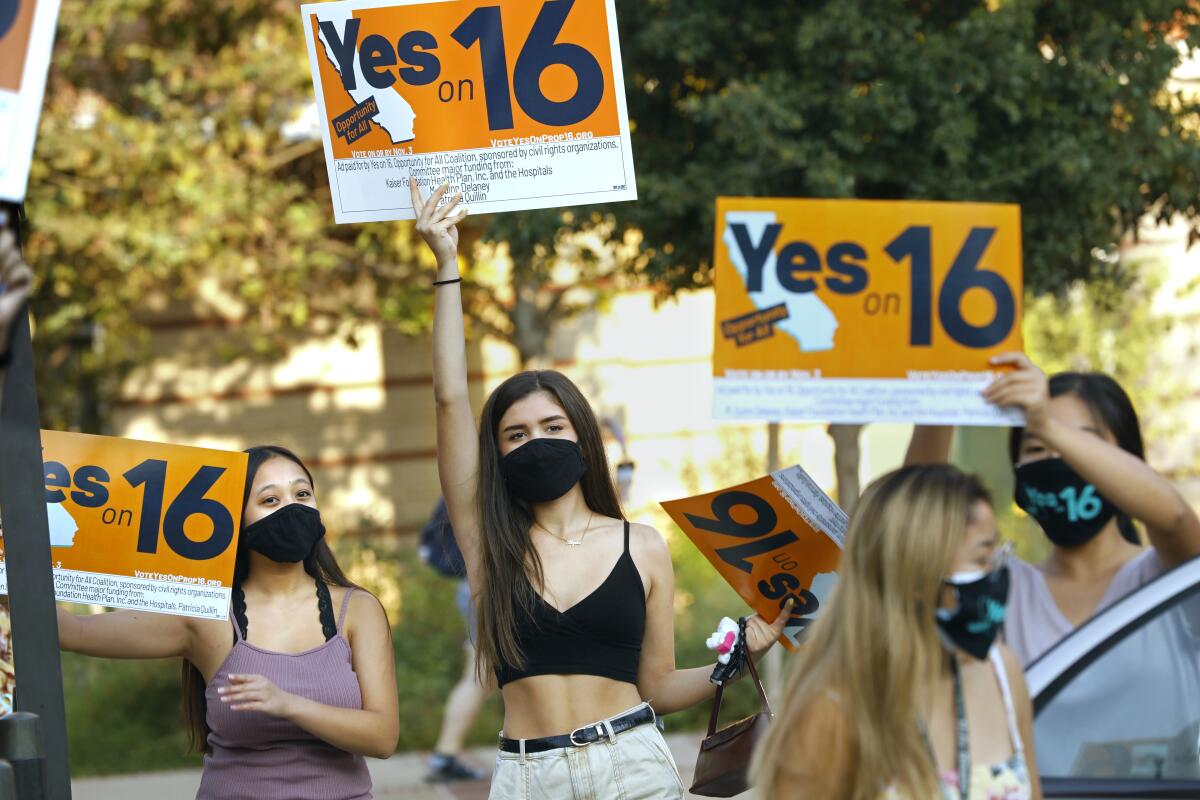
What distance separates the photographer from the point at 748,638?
3855 mm

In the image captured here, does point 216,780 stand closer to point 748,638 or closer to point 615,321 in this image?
point 748,638

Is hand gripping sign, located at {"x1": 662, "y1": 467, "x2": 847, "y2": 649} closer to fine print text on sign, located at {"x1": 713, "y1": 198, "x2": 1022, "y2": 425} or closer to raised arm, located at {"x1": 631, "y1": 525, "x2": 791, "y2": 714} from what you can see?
raised arm, located at {"x1": 631, "y1": 525, "x2": 791, "y2": 714}

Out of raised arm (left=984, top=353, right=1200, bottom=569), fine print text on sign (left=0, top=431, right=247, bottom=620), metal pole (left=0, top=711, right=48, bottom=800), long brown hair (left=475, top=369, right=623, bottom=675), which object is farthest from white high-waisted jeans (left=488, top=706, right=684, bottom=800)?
raised arm (left=984, top=353, right=1200, bottom=569)

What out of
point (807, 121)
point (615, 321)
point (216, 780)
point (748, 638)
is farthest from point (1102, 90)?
point (615, 321)

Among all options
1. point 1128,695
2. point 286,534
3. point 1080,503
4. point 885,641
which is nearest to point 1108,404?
point 1080,503

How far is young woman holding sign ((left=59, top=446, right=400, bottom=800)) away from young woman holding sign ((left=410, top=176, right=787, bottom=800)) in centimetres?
34

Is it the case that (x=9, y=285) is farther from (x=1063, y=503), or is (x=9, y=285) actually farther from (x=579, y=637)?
(x=1063, y=503)

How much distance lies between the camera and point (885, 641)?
2.59 m

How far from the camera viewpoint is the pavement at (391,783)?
8.02m

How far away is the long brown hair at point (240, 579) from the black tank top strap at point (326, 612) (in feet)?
0.19

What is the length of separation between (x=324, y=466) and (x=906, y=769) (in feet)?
35.7

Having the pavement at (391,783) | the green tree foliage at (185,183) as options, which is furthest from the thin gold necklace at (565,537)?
the green tree foliage at (185,183)

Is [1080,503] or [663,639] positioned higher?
[1080,503]

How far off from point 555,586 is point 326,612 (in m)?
0.63
